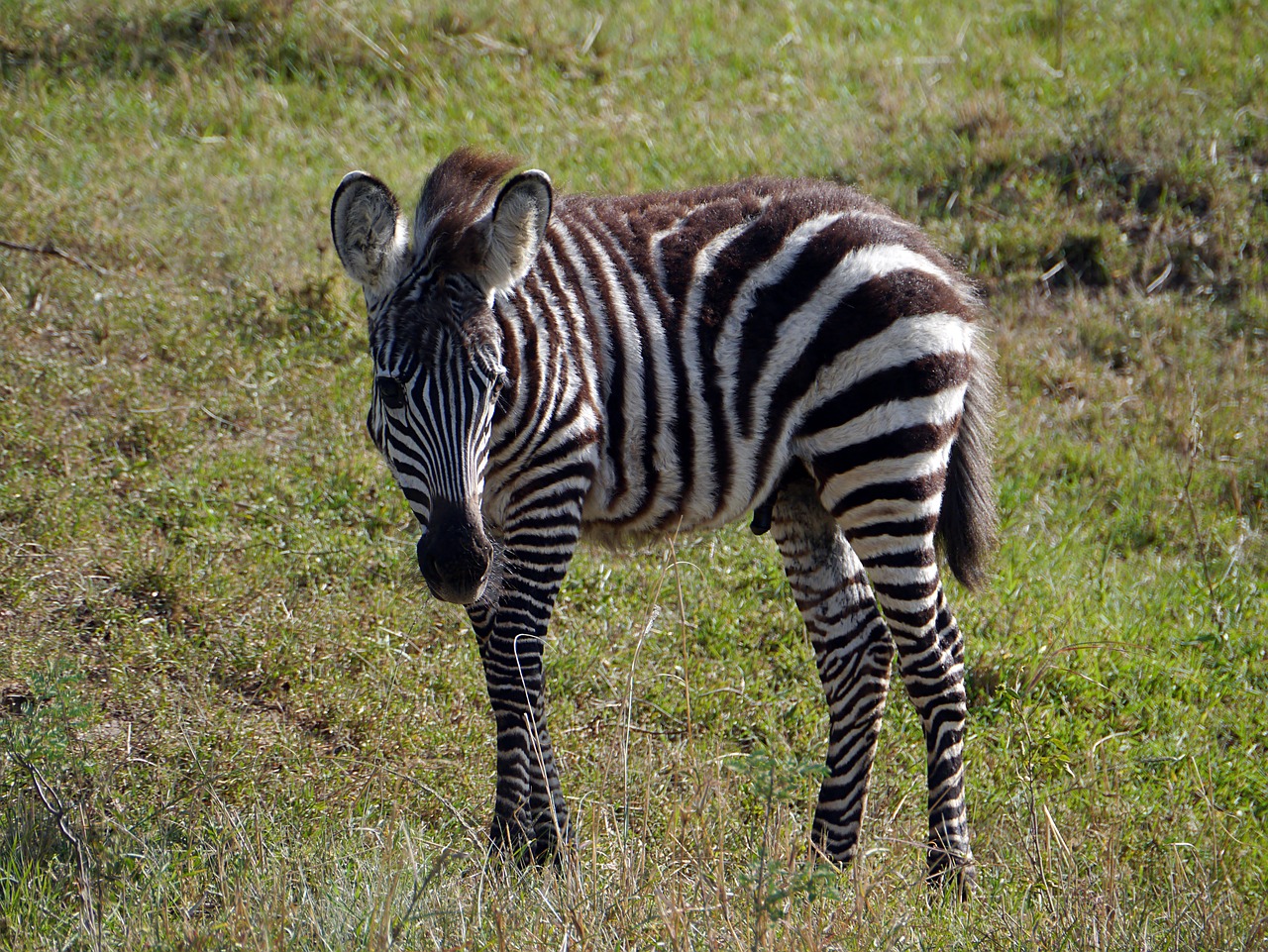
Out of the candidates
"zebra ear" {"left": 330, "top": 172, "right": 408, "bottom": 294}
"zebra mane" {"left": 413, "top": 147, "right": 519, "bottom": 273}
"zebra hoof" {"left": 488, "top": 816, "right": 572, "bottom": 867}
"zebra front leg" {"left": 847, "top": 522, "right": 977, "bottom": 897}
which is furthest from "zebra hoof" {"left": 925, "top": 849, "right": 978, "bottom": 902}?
"zebra ear" {"left": 330, "top": 172, "right": 408, "bottom": 294}

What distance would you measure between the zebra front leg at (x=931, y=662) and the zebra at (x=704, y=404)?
11 mm

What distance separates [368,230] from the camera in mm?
4172

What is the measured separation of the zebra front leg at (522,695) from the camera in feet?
14.4

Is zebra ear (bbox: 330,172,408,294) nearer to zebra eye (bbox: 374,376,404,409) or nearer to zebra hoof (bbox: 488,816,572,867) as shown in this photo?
zebra eye (bbox: 374,376,404,409)

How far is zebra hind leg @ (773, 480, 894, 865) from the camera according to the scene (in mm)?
5109

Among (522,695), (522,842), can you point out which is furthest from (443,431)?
(522,842)

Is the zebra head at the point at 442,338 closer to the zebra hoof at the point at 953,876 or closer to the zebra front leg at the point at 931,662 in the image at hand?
the zebra front leg at the point at 931,662

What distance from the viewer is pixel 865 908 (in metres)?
3.81

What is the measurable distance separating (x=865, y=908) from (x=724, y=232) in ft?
8.54

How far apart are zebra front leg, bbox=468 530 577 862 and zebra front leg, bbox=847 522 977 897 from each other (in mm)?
1291

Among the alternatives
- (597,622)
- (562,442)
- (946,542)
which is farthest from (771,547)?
(562,442)

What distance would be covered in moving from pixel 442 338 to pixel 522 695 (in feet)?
4.63

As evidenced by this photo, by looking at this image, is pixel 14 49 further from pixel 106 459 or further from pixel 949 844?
pixel 949 844

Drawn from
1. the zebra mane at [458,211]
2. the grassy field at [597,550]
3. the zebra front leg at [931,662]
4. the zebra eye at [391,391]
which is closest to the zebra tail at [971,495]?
the zebra front leg at [931,662]
